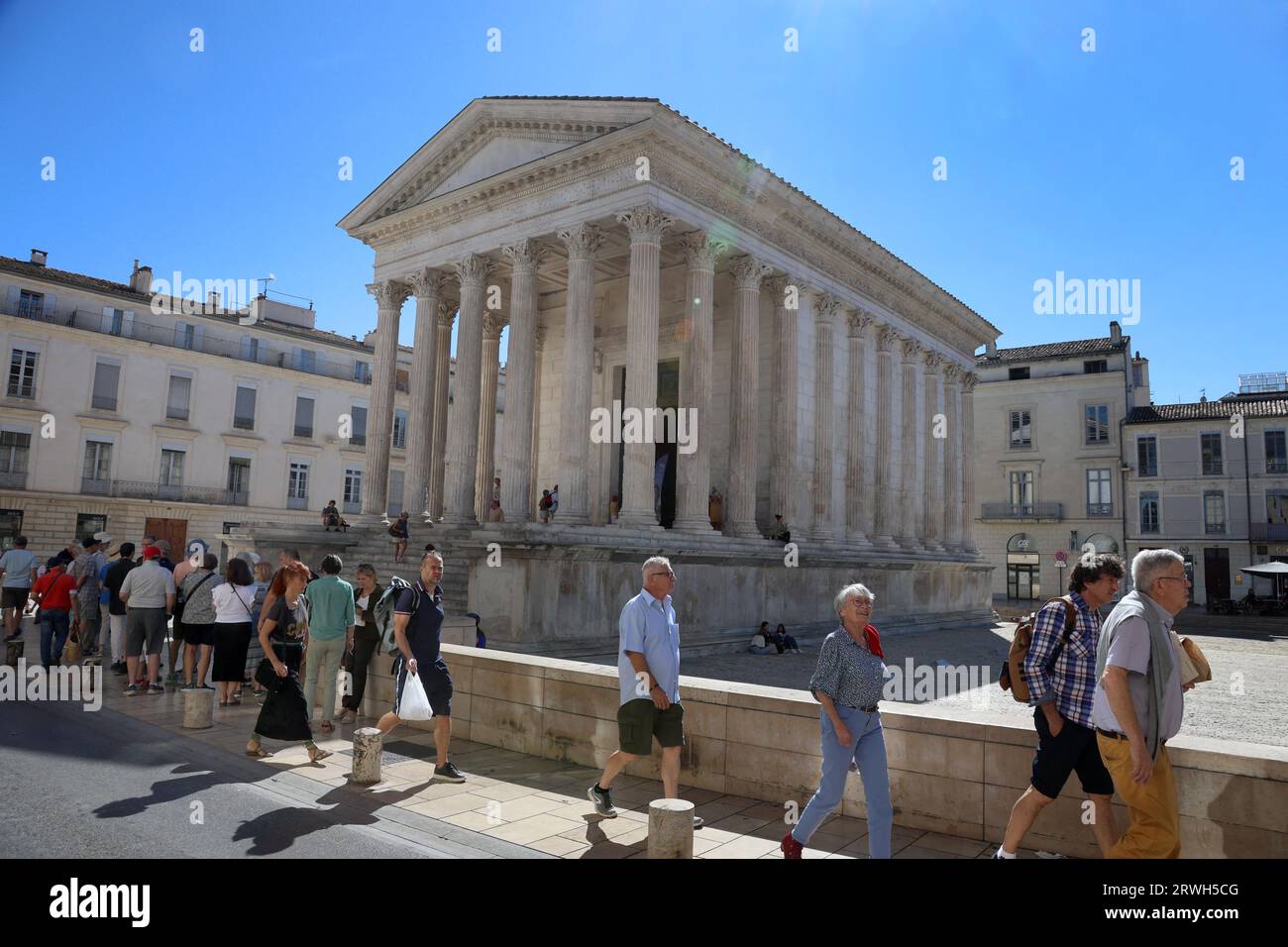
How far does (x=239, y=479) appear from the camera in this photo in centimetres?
3838

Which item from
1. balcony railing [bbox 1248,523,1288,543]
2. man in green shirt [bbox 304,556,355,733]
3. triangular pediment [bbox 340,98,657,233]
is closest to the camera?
man in green shirt [bbox 304,556,355,733]

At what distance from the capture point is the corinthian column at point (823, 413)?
A: 22766 mm

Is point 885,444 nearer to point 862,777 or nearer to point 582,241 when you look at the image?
point 582,241

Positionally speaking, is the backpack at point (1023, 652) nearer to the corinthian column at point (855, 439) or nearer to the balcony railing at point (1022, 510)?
the corinthian column at point (855, 439)

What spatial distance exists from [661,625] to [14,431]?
3687 cm

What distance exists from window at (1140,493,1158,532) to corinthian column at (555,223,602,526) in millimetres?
36365

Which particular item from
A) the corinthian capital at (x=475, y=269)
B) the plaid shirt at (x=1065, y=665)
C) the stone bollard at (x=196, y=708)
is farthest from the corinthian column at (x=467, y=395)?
the plaid shirt at (x=1065, y=665)

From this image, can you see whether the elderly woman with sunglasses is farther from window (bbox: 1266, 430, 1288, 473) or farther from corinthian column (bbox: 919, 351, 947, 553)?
window (bbox: 1266, 430, 1288, 473)

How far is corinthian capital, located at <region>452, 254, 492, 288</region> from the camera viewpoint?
21.4 metres

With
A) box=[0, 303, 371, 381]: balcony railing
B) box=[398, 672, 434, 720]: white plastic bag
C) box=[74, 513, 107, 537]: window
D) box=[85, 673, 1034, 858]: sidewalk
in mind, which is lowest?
box=[85, 673, 1034, 858]: sidewalk

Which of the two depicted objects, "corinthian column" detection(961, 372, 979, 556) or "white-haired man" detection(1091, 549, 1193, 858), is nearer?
"white-haired man" detection(1091, 549, 1193, 858)

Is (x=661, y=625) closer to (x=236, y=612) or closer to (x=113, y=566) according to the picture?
(x=236, y=612)

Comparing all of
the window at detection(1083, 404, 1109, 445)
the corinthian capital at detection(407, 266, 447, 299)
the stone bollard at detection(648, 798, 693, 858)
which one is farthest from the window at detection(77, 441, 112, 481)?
the window at detection(1083, 404, 1109, 445)
